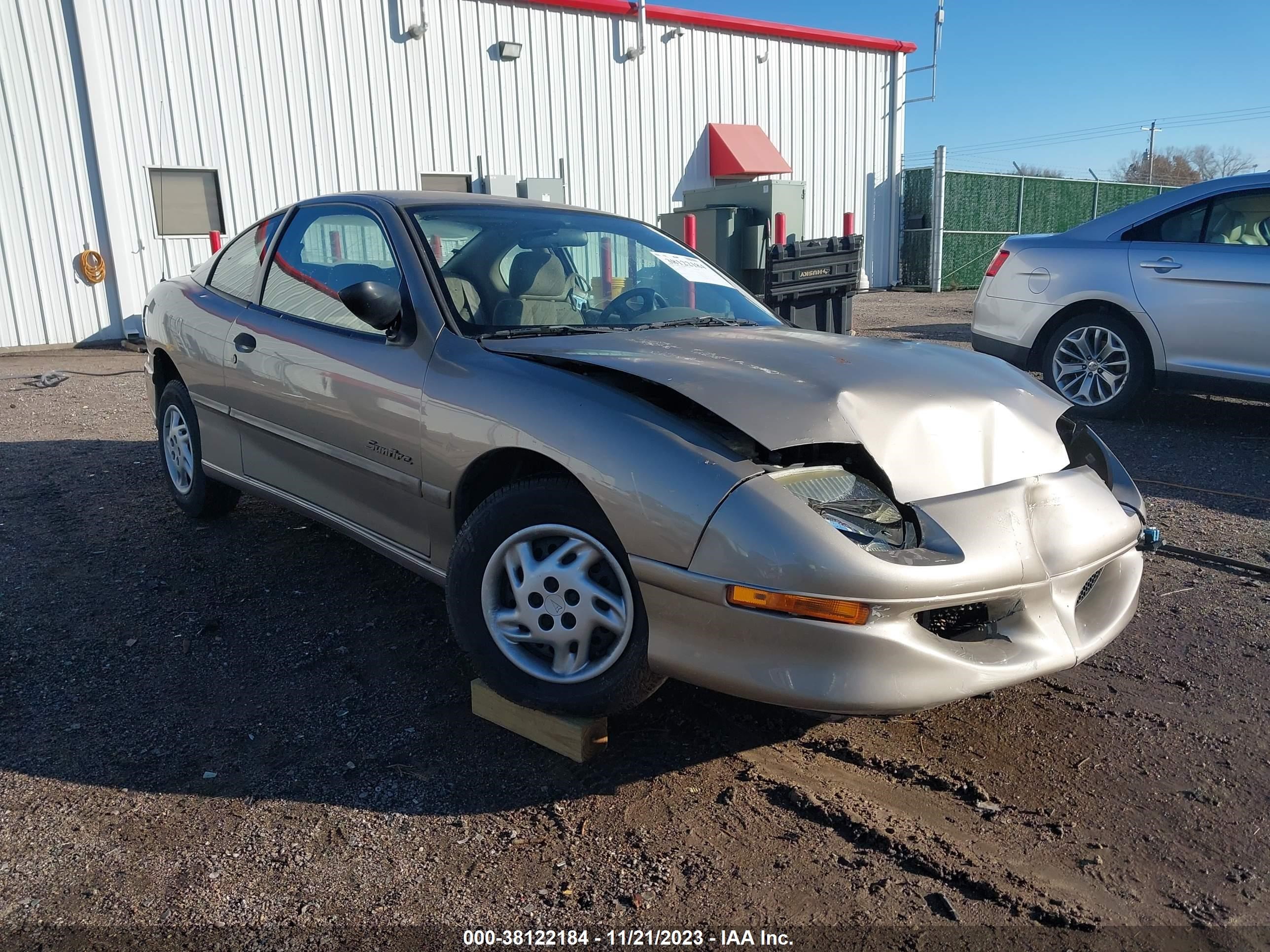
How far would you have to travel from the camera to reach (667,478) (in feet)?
→ 7.80

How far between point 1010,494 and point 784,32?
17.5m

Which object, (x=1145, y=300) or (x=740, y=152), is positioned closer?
(x=1145, y=300)

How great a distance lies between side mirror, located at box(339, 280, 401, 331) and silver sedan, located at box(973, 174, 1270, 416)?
209 inches

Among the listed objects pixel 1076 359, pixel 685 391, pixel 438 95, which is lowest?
pixel 1076 359

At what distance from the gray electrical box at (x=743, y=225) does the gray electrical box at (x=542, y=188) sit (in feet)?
14.6

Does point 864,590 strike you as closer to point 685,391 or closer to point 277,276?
point 685,391

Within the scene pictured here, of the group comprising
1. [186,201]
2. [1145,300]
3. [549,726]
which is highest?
[186,201]

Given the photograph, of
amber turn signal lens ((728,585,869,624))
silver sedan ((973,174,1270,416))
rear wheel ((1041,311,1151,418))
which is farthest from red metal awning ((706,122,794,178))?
amber turn signal lens ((728,585,869,624))

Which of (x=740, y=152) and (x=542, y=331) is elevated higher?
(x=740, y=152)

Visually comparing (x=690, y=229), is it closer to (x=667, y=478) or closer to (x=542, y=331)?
(x=542, y=331)

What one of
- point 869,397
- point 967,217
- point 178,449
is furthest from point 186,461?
point 967,217

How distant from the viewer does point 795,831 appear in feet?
7.74

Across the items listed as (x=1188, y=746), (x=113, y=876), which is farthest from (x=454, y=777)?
(x=1188, y=746)

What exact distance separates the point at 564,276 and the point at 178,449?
2.43 m
